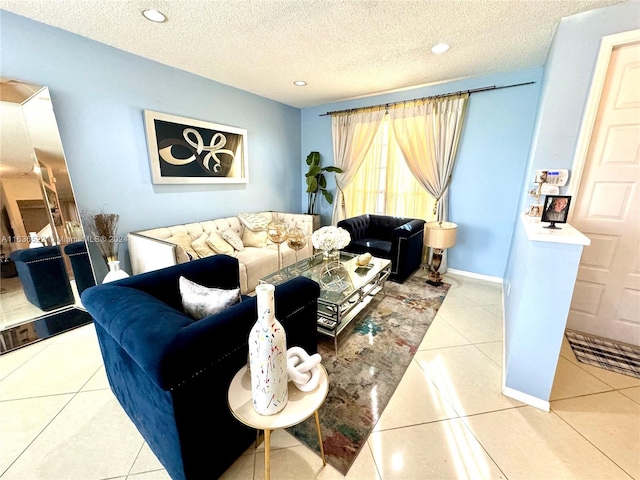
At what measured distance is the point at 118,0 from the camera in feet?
5.70

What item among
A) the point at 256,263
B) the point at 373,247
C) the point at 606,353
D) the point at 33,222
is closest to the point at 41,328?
the point at 33,222

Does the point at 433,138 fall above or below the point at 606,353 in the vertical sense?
above

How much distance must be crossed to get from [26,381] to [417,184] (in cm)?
436

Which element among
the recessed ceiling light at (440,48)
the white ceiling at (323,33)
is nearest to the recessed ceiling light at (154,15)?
the white ceiling at (323,33)

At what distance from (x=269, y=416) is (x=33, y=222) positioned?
106 inches

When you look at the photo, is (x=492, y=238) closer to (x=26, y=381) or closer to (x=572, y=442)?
(x=572, y=442)

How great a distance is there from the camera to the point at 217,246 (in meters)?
2.91

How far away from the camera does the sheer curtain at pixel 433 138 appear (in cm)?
329

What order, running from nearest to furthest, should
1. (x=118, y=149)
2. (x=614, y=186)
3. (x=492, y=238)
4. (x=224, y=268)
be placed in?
1. (x=224, y=268)
2. (x=614, y=186)
3. (x=118, y=149)
4. (x=492, y=238)

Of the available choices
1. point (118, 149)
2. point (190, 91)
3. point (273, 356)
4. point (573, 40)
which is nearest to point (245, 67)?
point (190, 91)

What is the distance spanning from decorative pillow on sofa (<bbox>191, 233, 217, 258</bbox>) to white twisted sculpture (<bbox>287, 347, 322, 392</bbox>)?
2035 mm

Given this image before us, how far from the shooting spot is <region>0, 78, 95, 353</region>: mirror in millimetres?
2002

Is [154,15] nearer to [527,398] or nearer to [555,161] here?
[555,161]

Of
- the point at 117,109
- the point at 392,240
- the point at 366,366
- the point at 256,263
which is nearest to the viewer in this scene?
the point at 366,366
